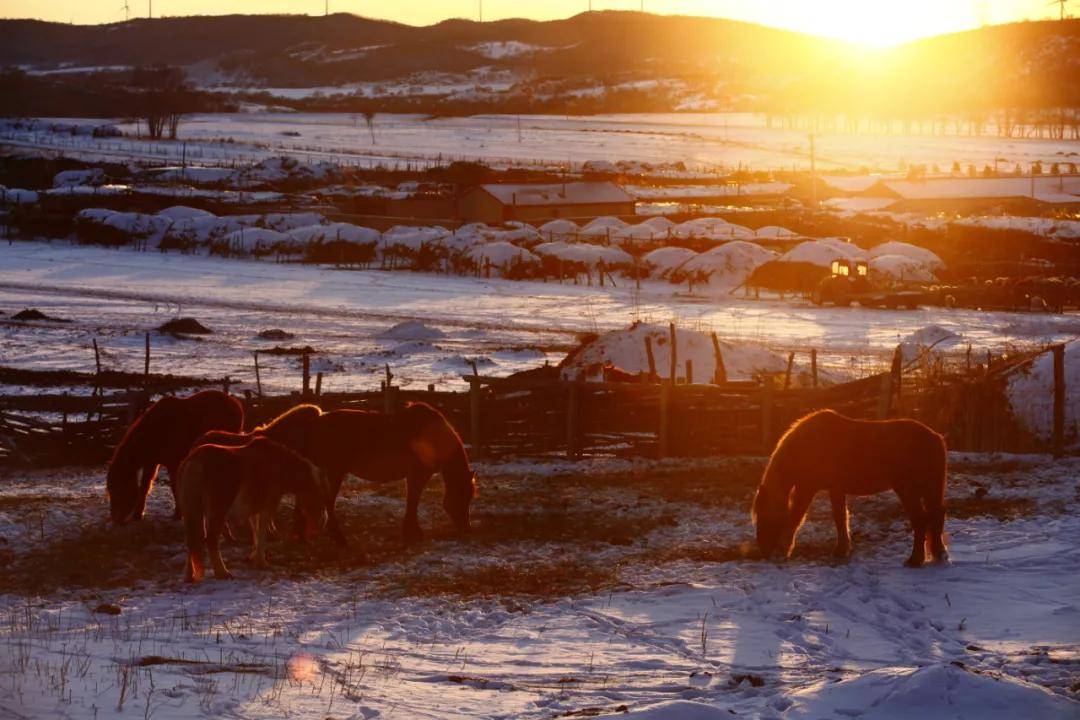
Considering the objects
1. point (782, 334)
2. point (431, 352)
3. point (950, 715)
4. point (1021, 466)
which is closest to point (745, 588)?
point (950, 715)

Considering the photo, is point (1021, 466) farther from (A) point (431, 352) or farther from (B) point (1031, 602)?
(A) point (431, 352)

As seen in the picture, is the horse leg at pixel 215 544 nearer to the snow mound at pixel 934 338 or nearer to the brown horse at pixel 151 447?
the brown horse at pixel 151 447

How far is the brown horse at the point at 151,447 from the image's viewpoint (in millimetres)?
14391

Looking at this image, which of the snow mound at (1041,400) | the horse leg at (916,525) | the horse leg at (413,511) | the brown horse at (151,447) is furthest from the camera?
the snow mound at (1041,400)

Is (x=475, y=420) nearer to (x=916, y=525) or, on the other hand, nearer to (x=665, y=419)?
(x=665, y=419)

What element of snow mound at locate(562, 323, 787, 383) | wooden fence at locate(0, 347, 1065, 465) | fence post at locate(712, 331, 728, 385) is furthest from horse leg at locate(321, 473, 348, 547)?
snow mound at locate(562, 323, 787, 383)

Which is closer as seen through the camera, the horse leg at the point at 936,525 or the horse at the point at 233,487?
the horse at the point at 233,487

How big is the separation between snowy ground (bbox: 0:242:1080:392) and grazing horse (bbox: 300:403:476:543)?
45.0 ft

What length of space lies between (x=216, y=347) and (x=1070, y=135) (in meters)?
165

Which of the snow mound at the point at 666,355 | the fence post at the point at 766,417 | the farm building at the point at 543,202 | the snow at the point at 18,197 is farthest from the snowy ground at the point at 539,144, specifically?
the fence post at the point at 766,417

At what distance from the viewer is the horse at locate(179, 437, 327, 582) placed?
475 inches

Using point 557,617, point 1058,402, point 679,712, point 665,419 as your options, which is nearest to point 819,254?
point 1058,402

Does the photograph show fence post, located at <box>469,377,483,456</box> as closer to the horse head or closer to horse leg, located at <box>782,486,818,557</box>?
the horse head

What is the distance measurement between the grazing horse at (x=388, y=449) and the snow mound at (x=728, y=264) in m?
39.8
